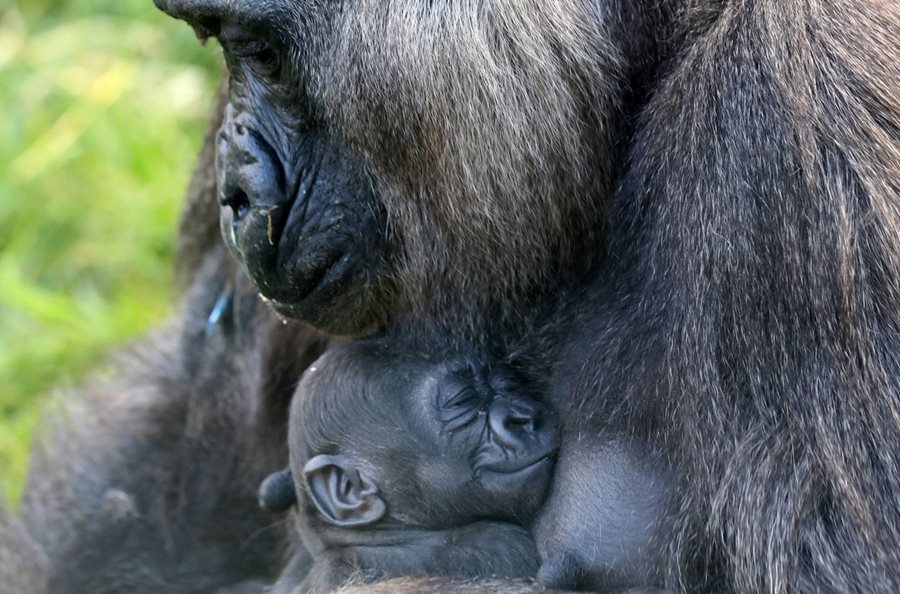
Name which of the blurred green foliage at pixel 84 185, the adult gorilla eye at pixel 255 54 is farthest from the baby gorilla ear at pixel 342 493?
the blurred green foliage at pixel 84 185

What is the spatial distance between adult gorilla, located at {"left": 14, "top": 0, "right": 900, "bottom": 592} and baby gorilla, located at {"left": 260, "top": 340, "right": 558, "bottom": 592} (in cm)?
10

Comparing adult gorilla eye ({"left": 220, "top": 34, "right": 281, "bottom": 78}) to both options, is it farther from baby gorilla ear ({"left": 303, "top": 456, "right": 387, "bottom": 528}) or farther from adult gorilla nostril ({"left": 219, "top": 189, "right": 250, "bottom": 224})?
baby gorilla ear ({"left": 303, "top": 456, "right": 387, "bottom": 528})

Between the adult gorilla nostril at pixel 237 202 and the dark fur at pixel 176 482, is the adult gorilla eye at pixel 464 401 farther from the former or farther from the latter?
the dark fur at pixel 176 482

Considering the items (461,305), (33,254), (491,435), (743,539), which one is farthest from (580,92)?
(33,254)

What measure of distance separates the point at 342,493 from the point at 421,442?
24cm

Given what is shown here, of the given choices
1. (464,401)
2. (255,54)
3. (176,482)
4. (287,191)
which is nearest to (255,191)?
(287,191)

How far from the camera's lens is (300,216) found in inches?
130

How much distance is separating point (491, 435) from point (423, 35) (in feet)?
3.07

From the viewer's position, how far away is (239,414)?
15.0ft

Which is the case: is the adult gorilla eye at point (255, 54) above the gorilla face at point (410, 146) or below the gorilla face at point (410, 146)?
above

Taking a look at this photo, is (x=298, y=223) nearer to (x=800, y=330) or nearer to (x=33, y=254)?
(x=800, y=330)

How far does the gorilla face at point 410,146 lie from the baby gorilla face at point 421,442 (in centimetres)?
17

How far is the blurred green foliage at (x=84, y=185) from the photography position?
5762 mm

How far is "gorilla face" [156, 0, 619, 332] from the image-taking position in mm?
3105
